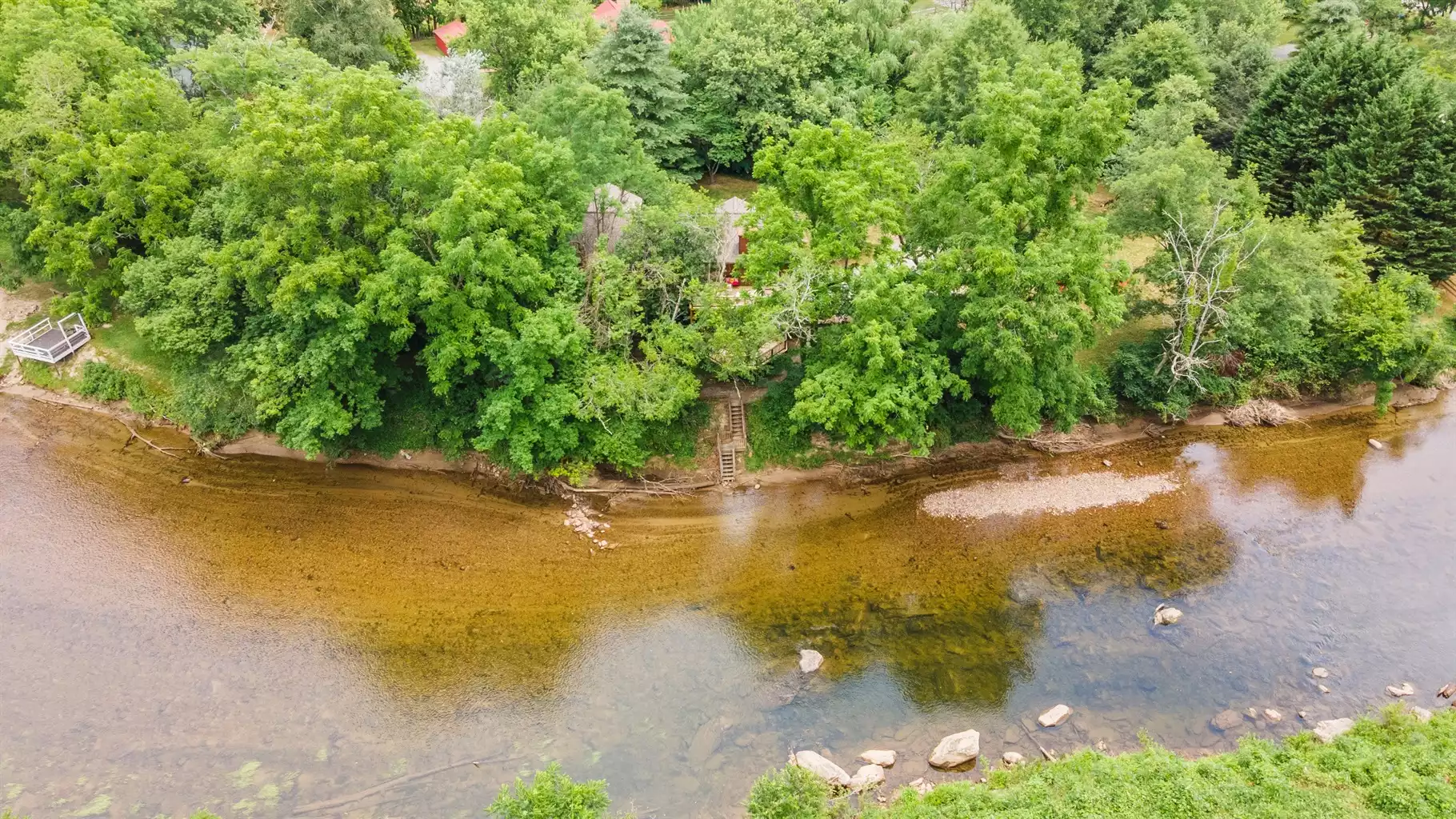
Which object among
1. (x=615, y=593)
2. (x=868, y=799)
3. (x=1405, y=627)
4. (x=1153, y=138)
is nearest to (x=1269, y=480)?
(x=1405, y=627)

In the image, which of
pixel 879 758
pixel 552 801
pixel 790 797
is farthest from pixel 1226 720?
pixel 552 801

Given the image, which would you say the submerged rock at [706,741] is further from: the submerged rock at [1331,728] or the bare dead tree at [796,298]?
the submerged rock at [1331,728]

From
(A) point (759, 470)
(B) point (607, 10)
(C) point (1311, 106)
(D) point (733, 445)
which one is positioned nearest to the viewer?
(A) point (759, 470)

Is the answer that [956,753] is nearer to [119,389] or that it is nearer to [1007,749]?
[1007,749]

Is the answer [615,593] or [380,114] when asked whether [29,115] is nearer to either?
[380,114]

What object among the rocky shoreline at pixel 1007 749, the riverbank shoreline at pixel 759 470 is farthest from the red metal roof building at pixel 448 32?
the rocky shoreline at pixel 1007 749

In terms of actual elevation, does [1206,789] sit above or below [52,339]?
below

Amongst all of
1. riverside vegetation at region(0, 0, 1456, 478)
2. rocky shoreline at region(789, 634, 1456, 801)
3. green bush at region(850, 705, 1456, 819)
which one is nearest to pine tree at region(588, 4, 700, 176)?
riverside vegetation at region(0, 0, 1456, 478)
